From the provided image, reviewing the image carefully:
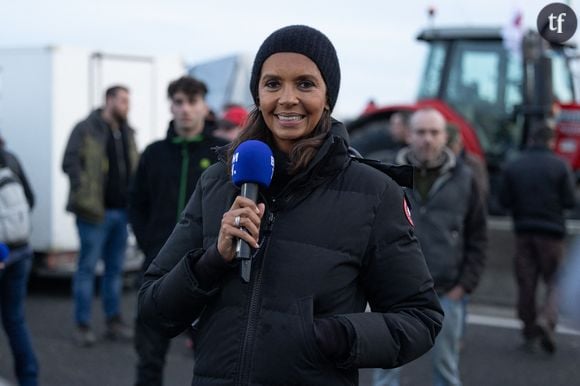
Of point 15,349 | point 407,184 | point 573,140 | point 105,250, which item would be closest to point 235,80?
point 573,140

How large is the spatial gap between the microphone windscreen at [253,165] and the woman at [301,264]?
6cm

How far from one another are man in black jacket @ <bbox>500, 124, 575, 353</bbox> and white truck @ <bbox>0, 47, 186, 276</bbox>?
411 cm

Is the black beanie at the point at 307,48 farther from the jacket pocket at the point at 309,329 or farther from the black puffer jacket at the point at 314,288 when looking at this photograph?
the jacket pocket at the point at 309,329

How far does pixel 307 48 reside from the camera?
231 cm

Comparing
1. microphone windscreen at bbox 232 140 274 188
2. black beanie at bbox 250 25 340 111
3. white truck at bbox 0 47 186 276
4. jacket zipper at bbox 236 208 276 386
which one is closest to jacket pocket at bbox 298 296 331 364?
jacket zipper at bbox 236 208 276 386

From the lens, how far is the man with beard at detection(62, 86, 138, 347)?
7230mm

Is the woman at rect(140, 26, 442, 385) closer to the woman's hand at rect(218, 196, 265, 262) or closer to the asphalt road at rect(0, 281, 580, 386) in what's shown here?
the woman's hand at rect(218, 196, 265, 262)

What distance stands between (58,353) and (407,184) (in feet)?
16.7

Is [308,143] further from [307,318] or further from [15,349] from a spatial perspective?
[15,349]

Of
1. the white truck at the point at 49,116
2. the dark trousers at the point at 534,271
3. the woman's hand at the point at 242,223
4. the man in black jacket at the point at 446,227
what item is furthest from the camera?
the white truck at the point at 49,116

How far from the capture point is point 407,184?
2402 millimetres

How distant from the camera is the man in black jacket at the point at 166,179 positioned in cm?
483
